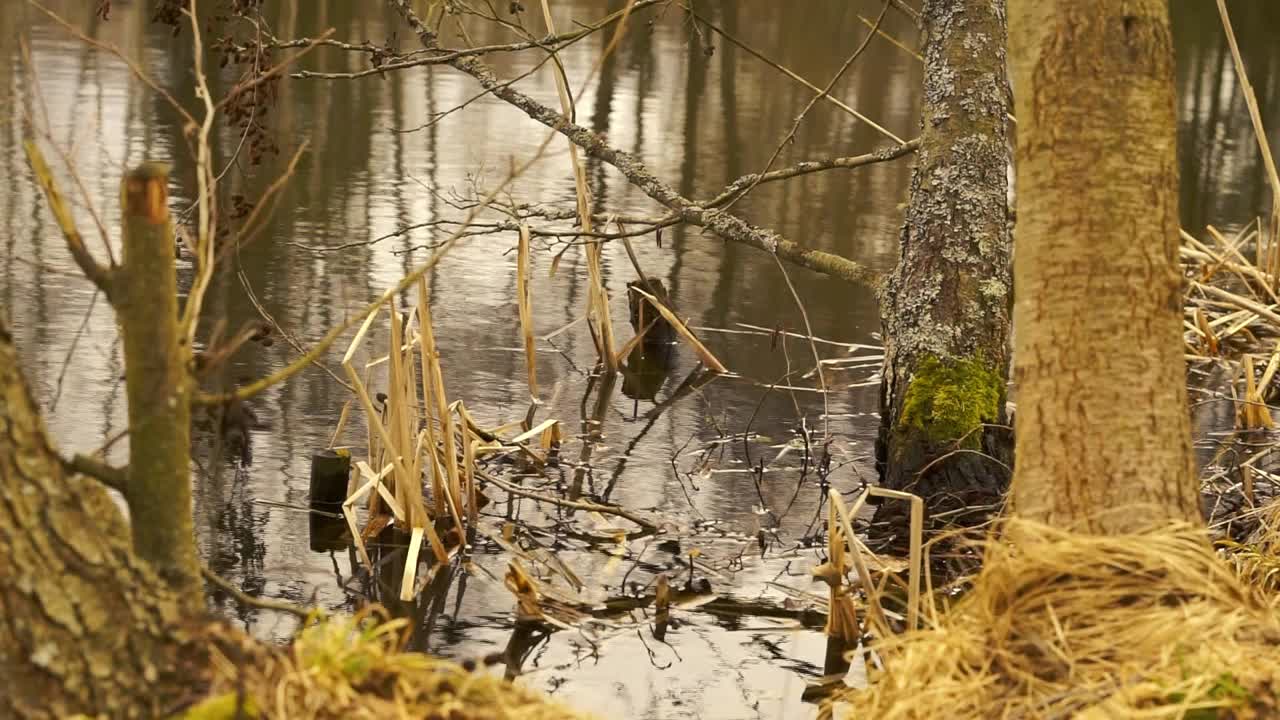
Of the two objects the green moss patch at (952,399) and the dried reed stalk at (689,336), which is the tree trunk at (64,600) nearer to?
the green moss patch at (952,399)

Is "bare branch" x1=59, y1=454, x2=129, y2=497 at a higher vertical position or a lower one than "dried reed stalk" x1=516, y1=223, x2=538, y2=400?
higher

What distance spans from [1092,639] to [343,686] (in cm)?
147

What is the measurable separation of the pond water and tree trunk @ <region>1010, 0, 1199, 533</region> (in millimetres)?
1752

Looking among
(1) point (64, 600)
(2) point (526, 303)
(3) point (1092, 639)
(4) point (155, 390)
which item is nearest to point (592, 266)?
(2) point (526, 303)

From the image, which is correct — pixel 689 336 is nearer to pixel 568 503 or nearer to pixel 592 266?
pixel 592 266

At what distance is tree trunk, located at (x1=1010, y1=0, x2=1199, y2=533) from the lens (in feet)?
10.9

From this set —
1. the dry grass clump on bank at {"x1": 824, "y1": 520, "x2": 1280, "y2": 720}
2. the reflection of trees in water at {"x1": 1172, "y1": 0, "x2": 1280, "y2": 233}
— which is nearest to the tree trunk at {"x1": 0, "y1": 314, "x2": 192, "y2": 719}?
the dry grass clump on bank at {"x1": 824, "y1": 520, "x2": 1280, "y2": 720}

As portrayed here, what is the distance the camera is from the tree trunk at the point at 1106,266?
3.32 metres

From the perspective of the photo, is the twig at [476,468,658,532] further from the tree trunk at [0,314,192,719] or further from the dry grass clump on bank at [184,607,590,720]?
the tree trunk at [0,314,192,719]

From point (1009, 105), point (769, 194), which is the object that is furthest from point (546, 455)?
point (769, 194)

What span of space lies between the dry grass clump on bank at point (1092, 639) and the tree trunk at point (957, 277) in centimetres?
282

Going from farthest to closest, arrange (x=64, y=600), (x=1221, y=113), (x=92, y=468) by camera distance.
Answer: (x=1221, y=113) → (x=92, y=468) → (x=64, y=600)

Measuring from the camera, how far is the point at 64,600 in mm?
2604

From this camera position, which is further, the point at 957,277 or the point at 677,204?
the point at 677,204
